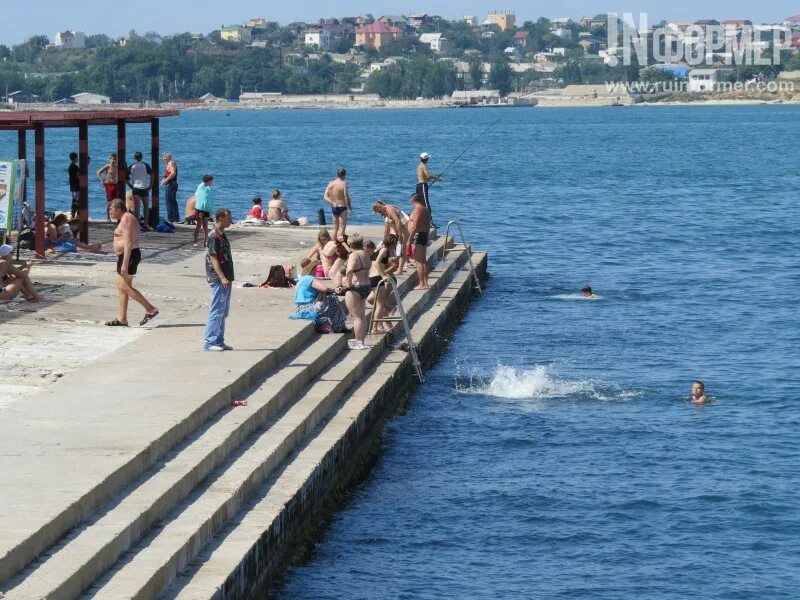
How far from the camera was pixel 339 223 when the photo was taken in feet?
90.1

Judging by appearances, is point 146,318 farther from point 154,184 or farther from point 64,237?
point 154,184

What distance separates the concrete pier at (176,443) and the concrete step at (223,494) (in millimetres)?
20

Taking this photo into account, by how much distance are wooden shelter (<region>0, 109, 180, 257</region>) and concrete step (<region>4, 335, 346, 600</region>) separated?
8.48 meters

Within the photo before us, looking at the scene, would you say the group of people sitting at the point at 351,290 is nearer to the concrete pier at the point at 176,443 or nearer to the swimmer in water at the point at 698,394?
the concrete pier at the point at 176,443

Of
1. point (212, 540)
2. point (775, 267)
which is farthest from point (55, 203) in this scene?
point (212, 540)

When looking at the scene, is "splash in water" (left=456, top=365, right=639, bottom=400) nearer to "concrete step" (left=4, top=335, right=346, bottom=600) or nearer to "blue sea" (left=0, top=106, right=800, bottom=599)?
"blue sea" (left=0, top=106, right=800, bottom=599)

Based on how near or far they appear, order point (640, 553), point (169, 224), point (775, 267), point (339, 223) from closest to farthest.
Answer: point (640, 553) → point (339, 223) → point (169, 224) → point (775, 267)

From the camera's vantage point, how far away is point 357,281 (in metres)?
18.4

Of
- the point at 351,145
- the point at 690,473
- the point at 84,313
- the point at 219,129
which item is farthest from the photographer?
the point at 219,129

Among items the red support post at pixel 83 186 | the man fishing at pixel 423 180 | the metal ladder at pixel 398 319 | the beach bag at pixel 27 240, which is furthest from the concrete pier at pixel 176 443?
the man fishing at pixel 423 180

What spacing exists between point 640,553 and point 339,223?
14.4m

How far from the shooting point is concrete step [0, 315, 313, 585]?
10.3m

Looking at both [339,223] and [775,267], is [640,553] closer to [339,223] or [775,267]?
[339,223]

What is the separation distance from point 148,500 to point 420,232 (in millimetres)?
13334
